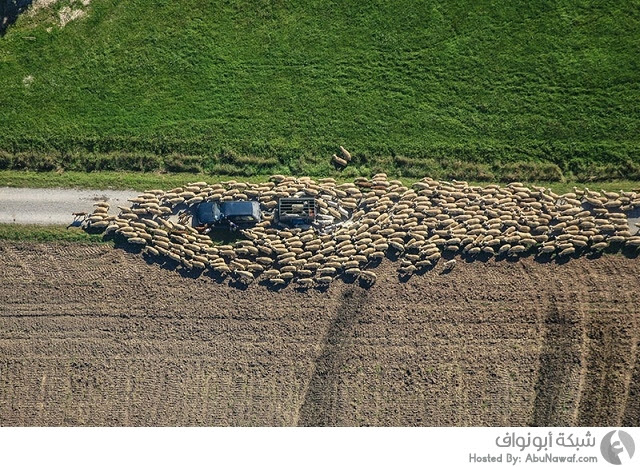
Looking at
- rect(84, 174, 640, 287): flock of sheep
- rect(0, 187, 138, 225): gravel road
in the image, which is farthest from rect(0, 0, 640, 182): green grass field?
rect(0, 187, 138, 225): gravel road

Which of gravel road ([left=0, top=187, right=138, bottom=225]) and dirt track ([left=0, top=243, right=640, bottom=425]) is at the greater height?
gravel road ([left=0, top=187, right=138, bottom=225])

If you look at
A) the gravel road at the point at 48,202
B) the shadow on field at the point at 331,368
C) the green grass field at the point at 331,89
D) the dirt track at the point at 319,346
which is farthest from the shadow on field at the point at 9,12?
the shadow on field at the point at 331,368

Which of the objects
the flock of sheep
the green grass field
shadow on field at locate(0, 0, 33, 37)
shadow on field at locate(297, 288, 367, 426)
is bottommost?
shadow on field at locate(297, 288, 367, 426)

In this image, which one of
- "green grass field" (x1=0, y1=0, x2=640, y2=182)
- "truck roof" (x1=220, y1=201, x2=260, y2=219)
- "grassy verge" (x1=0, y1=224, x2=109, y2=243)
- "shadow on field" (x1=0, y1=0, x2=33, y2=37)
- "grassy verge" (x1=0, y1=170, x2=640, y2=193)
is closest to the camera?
"truck roof" (x1=220, y1=201, x2=260, y2=219)

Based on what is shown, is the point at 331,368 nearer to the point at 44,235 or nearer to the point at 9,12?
the point at 44,235

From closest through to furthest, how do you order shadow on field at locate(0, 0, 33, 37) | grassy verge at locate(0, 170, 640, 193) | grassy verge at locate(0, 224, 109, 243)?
grassy verge at locate(0, 224, 109, 243) → grassy verge at locate(0, 170, 640, 193) → shadow on field at locate(0, 0, 33, 37)

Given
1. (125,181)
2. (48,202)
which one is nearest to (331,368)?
(125,181)

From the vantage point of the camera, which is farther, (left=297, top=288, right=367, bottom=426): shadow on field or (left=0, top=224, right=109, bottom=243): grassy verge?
(left=0, top=224, right=109, bottom=243): grassy verge

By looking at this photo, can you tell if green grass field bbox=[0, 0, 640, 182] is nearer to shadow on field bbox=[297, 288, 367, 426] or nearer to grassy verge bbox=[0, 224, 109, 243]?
grassy verge bbox=[0, 224, 109, 243]
